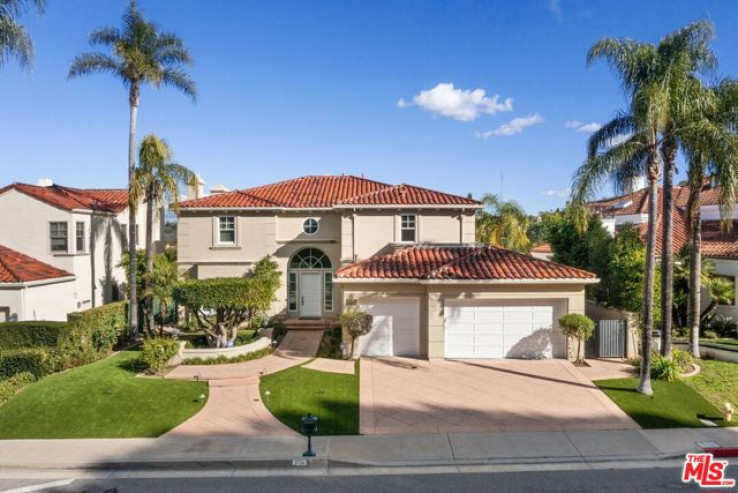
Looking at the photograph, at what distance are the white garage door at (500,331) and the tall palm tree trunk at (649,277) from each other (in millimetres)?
3751

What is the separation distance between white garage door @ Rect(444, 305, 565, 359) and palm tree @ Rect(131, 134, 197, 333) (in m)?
12.9

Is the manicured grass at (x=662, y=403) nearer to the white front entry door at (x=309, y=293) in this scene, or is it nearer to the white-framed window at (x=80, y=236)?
the white front entry door at (x=309, y=293)

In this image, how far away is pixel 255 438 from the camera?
11.0 metres

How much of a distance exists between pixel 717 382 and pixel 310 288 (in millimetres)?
17479

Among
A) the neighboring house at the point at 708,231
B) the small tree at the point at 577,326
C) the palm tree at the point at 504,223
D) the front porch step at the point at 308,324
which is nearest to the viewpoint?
the small tree at the point at 577,326

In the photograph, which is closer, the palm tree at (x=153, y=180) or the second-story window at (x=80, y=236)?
the palm tree at (x=153, y=180)

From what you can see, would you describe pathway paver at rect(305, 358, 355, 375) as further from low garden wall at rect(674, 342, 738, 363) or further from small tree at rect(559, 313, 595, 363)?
low garden wall at rect(674, 342, 738, 363)

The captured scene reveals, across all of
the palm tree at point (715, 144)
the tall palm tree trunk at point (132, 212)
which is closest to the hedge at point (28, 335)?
the tall palm tree trunk at point (132, 212)

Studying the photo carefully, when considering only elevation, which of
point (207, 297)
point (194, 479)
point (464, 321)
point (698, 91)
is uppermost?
point (698, 91)

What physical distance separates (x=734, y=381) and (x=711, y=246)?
35.6ft

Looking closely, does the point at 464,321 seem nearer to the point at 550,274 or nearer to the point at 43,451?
the point at 550,274

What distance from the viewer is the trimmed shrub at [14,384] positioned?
1330 centimetres

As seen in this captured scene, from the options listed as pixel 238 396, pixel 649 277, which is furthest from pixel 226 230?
pixel 649 277

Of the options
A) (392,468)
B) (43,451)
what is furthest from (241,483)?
(43,451)
